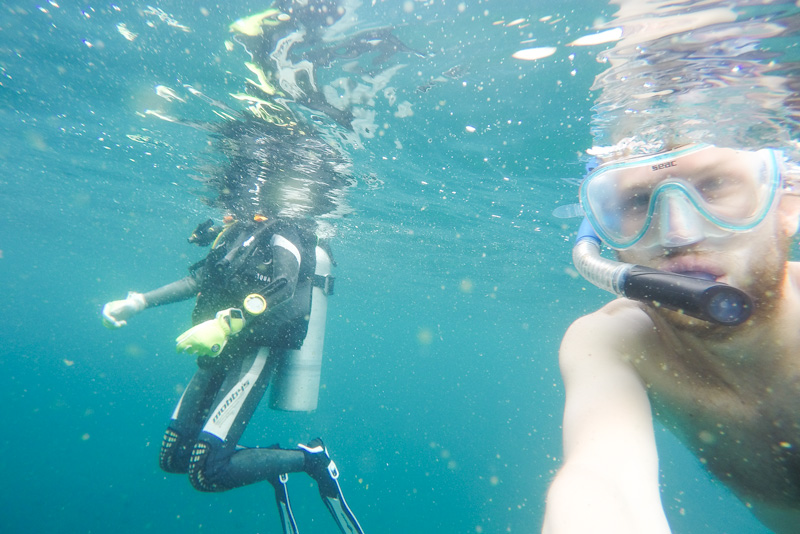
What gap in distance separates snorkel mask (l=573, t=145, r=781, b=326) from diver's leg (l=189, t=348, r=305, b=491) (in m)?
5.31

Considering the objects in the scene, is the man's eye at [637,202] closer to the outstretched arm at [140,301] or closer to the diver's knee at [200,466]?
the diver's knee at [200,466]

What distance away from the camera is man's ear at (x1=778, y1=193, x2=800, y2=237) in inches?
89.0

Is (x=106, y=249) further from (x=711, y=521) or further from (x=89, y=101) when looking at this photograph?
(x=711, y=521)

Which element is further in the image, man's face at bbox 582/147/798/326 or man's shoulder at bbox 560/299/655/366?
man's shoulder at bbox 560/299/655/366

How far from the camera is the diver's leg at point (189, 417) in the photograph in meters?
5.84

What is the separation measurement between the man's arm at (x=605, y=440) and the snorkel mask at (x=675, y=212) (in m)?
0.52

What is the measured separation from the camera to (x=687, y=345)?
2.26 m

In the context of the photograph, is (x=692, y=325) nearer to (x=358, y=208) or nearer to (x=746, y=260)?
(x=746, y=260)

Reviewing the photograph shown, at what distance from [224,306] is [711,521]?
46000 millimetres

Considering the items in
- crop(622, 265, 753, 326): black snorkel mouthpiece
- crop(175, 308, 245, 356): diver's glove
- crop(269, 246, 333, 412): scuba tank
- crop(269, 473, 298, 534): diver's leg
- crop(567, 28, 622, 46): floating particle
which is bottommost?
crop(269, 473, 298, 534): diver's leg

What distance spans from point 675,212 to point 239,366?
6.05 meters

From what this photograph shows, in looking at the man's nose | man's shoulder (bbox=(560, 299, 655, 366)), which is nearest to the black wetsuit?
man's shoulder (bbox=(560, 299, 655, 366))

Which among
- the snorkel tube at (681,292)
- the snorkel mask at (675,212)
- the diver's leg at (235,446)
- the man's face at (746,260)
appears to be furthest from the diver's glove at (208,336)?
the man's face at (746,260)

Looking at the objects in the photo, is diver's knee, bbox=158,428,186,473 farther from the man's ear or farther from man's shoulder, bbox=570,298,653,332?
the man's ear
